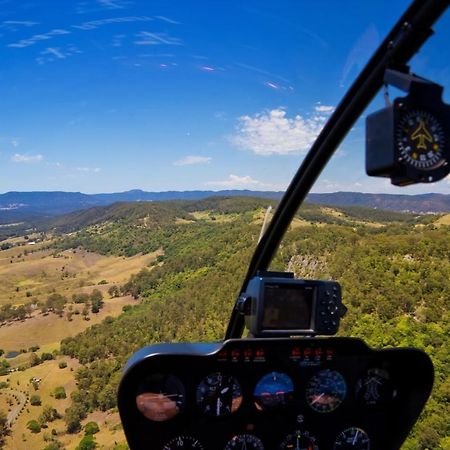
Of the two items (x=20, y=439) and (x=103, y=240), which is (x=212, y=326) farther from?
(x=103, y=240)

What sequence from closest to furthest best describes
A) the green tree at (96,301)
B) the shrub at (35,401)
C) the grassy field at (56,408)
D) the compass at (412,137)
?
the compass at (412,137) → the grassy field at (56,408) → the shrub at (35,401) → the green tree at (96,301)

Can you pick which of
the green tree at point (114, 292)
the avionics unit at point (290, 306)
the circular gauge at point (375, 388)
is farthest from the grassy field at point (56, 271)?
the avionics unit at point (290, 306)

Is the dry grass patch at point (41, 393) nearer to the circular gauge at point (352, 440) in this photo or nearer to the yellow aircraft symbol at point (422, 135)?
the circular gauge at point (352, 440)

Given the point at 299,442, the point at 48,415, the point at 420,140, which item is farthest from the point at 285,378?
the point at 48,415

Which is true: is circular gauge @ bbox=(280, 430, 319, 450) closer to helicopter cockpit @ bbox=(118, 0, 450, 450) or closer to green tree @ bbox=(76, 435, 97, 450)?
helicopter cockpit @ bbox=(118, 0, 450, 450)

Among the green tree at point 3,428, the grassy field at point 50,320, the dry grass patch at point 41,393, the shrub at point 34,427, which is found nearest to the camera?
the green tree at point 3,428

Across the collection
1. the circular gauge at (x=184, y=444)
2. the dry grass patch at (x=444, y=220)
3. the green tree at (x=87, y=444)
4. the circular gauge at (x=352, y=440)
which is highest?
the circular gauge at (x=184, y=444)

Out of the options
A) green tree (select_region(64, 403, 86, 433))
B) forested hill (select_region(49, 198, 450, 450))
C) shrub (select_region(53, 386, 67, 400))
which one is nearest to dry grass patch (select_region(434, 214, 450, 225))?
forested hill (select_region(49, 198, 450, 450))
